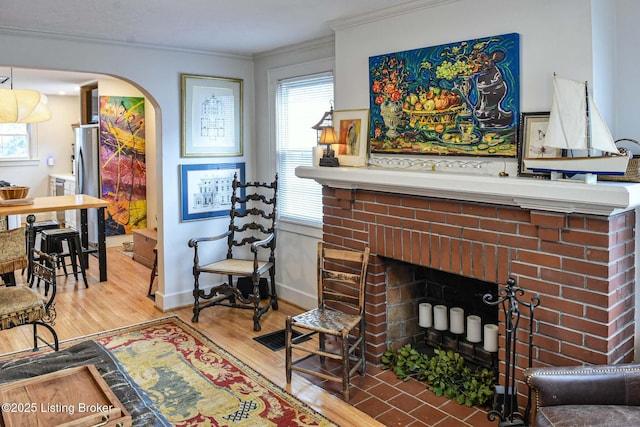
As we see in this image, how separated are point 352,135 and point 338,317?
127 centimetres

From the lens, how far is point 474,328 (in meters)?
3.24

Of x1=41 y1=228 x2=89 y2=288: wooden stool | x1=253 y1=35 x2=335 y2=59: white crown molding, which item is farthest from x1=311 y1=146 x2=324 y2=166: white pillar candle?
x1=41 y1=228 x2=89 y2=288: wooden stool

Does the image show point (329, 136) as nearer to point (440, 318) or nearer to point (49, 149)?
point (440, 318)

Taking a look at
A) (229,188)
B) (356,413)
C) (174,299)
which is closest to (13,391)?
(356,413)

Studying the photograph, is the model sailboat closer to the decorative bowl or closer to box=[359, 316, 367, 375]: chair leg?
box=[359, 316, 367, 375]: chair leg

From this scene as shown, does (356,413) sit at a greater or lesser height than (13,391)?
lesser

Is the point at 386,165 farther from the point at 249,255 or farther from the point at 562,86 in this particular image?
the point at 249,255

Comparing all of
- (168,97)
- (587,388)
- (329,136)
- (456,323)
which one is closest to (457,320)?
(456,323)

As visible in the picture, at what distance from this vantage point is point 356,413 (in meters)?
2.90

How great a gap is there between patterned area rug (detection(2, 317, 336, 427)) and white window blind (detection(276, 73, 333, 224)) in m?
1.41

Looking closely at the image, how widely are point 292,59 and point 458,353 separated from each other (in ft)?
9.14

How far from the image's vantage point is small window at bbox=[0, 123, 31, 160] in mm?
8984

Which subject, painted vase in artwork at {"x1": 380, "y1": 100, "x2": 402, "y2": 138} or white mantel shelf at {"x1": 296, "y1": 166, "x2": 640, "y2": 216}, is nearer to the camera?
white mantel shelf at {"x1": 296, "y1": 166, "x2": 640, "y2": 216}

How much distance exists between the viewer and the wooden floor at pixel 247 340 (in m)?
2.88
